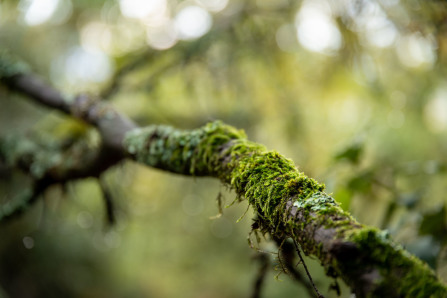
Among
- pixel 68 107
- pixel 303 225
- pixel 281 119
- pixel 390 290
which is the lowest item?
pixel 390 290

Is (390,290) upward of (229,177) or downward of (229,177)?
downward

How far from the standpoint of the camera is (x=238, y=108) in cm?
507

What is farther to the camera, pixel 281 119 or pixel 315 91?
pixel 315 91

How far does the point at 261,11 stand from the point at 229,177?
3.29 metres

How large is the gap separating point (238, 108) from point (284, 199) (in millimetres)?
3974

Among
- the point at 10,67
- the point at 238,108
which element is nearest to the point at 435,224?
the point at 238,108

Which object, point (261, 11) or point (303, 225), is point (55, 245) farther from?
point (303, 225)

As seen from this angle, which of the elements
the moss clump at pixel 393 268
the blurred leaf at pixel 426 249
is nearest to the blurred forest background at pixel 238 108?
the blurred leaf at pixel 426 249

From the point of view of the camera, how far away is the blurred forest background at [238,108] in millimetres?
3070

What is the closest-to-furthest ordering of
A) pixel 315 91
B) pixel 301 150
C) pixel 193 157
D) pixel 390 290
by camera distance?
pixel 390 290, pixel 193 157, pixel 301 150, pixel 315 91

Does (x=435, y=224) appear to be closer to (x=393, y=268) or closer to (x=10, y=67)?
(x=393, y=268)

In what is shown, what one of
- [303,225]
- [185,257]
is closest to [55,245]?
[185,257]

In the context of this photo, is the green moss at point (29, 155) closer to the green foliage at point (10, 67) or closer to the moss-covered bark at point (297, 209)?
the green foliage at point (10, 67)

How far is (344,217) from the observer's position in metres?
1.02
